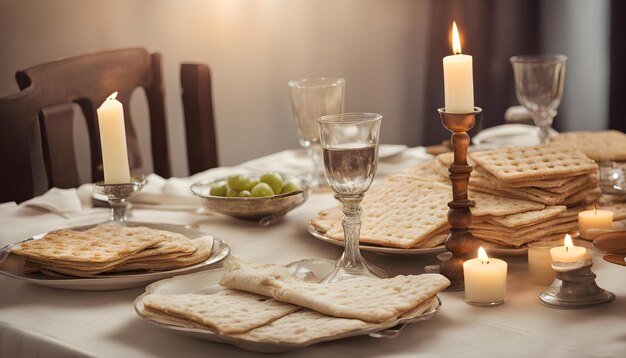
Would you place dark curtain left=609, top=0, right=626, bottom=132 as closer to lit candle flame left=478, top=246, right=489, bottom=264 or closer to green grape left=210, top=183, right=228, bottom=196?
green grape left=210, top=183, right=228, bottom=196

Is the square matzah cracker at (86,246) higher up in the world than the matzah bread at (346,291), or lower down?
higher up

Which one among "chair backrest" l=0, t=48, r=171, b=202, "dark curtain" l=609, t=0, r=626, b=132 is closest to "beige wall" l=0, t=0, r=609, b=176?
"dark curtain" l=609, t=0, r=626, b=132

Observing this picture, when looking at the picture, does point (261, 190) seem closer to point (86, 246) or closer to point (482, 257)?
point (86, 246)

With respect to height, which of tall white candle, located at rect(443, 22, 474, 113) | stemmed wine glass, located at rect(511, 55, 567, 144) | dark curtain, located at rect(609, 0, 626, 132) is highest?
tall white candle, located at rect(443, 22, 474, 113)

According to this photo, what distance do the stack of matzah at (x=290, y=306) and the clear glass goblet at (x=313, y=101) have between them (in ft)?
2.49

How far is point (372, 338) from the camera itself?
106cm

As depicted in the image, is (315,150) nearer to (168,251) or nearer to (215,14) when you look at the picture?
(168,251)

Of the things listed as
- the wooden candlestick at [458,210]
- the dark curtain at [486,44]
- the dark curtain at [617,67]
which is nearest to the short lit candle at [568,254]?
the wooden candlestick at [458,210]

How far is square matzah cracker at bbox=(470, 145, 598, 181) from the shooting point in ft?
4.76

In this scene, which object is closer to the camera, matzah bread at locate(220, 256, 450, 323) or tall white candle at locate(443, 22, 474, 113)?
matzah bread at locate(220, 256, 450, 323)

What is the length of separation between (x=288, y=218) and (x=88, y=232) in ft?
1.42

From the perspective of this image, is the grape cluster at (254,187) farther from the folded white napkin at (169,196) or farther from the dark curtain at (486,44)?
the dark curtain at (486,44)

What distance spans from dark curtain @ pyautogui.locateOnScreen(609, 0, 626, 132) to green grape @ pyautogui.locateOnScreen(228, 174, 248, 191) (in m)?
3.39

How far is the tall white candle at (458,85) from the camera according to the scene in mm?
1232
